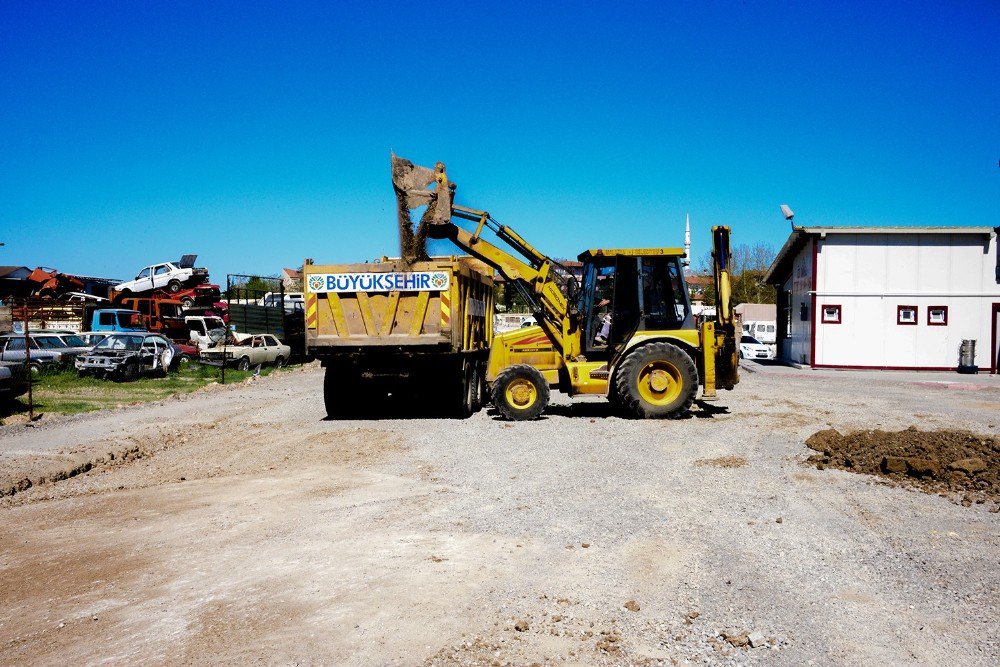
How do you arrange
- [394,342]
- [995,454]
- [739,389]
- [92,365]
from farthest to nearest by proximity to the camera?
[92,365], [739,389], [394,342], [995,454]

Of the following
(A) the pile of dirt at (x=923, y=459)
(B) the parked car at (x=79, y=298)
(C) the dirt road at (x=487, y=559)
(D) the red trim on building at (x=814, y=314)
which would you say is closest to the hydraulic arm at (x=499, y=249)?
(C) the dirt road at (x=487, y=559)

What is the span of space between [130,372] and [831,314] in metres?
23.5

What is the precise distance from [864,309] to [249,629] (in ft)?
92.4

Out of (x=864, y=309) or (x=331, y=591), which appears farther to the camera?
(x=864, y=309)

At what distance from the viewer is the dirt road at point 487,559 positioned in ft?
14.2

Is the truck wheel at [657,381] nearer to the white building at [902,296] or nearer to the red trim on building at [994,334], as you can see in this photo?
the white building at [902,296]

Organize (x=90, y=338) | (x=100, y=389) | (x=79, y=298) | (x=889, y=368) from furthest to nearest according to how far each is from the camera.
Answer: (x=79, y=298) → (x=889, y=368) → (x=90, y=338) → (x=100, y=389)

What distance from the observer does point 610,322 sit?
1391 centimetres

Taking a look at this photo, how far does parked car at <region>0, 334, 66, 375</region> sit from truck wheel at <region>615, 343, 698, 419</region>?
56.9ft

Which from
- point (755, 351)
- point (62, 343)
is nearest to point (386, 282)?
point (62, 343)

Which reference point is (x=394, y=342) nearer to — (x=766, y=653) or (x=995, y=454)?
(x=995, y=454)

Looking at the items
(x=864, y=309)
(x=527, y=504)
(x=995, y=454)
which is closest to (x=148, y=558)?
(x=527, y=504)

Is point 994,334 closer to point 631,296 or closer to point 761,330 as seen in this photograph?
point 761,330

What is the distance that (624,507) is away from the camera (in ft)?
23.8
